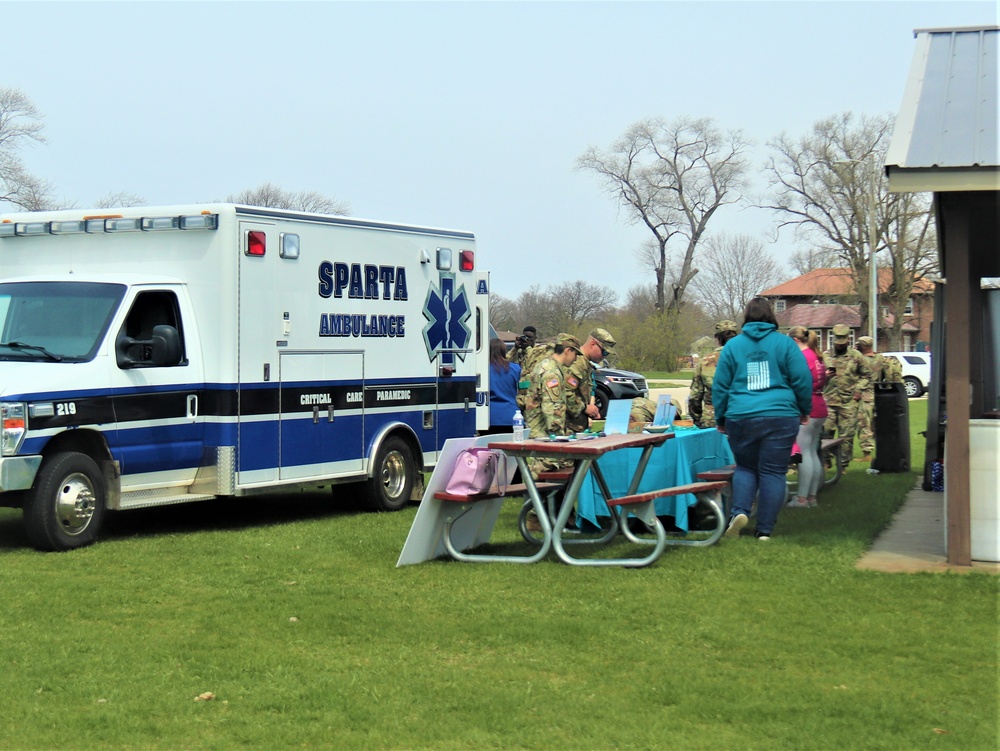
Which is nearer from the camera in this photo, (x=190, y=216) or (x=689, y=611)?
(x=689, y=611)

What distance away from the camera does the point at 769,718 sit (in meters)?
5.31

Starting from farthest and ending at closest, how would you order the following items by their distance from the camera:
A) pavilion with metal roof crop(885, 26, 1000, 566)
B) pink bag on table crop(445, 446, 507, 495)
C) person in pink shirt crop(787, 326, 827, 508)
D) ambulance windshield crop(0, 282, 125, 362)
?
person in pink shirt crop(787, 326, 827, 508) → ambulance windshield crop(0, 282, 125, 362) → pink bag on table crop(445, 446, 507, 495) → pavilion with metal roof crop(885, 26, 1000, 566)

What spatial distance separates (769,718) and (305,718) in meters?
1.96

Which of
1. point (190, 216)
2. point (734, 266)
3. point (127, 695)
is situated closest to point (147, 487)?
point (190, 216)

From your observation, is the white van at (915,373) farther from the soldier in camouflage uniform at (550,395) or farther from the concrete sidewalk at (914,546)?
the soldier in camouflage uniform at (550,395)

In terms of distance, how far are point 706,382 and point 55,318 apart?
19.5 feet

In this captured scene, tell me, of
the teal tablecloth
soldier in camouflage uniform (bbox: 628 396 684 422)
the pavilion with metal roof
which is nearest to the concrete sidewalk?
the pavilion with metal roof

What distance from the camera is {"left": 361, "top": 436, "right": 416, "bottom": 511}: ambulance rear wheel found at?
12289mm

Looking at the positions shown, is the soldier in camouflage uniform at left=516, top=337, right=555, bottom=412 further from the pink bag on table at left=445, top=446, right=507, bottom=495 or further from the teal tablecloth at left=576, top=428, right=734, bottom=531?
the pink bag on table at left=445, top=446, right=507, bottom=495

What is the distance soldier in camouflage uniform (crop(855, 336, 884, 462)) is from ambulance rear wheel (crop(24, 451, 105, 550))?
31.4ft

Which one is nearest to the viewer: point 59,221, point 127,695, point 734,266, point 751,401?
point 127,695

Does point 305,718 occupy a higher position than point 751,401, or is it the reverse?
point 751,401

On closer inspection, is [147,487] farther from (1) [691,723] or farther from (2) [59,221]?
(1) [691,723]

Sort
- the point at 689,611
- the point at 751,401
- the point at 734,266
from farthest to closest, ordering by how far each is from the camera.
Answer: the point at 734,266, the point at 751,401, the point at 689,611
